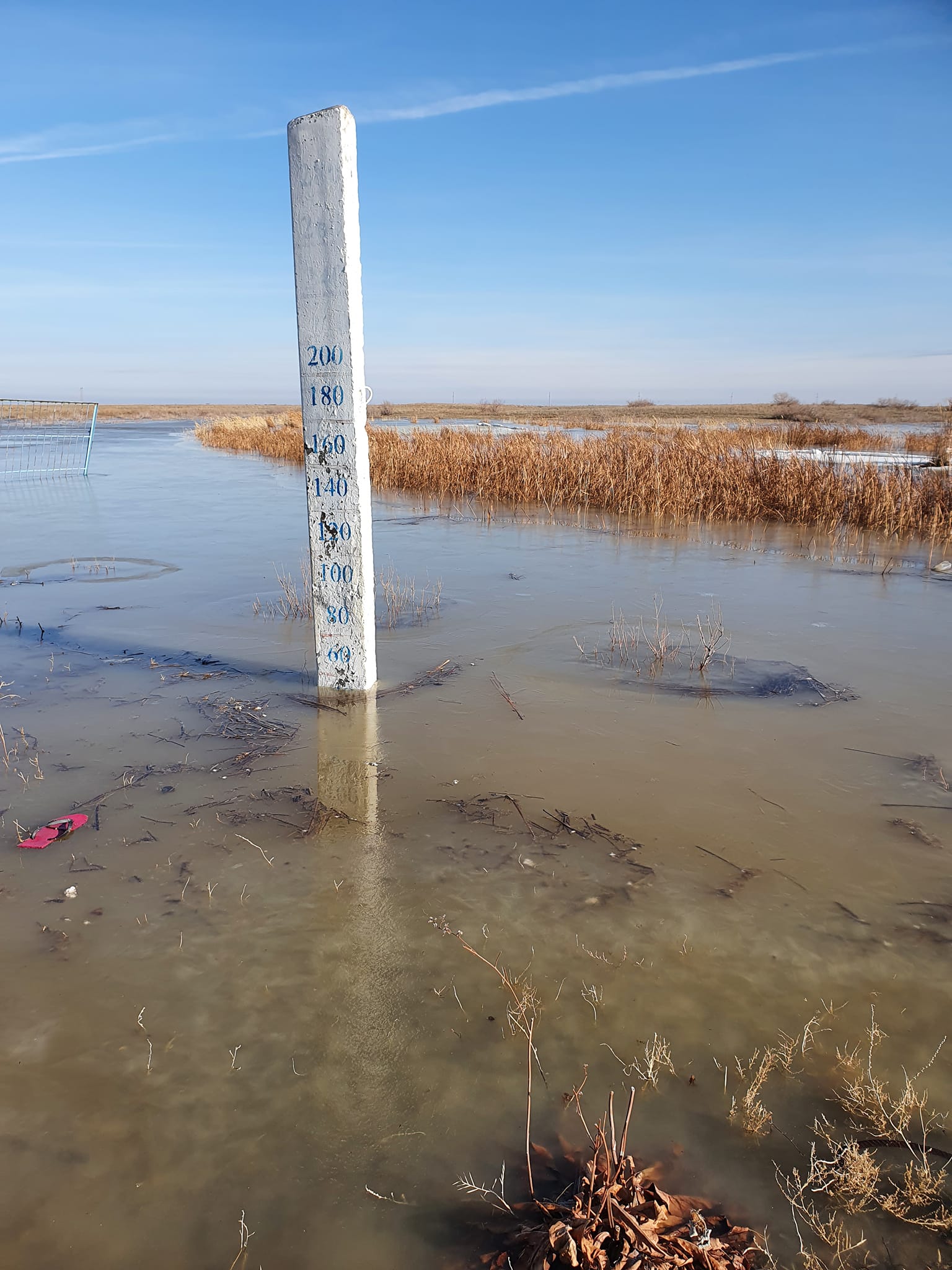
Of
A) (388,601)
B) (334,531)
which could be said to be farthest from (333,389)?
(388,601)

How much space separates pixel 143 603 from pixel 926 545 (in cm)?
960

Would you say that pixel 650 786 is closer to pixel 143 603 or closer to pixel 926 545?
pixel 143 603

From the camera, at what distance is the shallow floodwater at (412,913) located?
169 centimetres

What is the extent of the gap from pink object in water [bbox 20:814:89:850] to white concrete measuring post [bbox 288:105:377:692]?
1.77 meters

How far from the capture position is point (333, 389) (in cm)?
414

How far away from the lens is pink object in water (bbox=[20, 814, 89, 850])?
2.87 metres

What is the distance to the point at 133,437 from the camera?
1432 inches

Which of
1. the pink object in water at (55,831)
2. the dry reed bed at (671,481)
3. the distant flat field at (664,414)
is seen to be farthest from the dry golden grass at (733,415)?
the pink object in water at (55,831)

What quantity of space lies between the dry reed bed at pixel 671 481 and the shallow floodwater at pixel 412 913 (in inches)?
268

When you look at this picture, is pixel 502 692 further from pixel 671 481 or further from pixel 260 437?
pixel 260 437

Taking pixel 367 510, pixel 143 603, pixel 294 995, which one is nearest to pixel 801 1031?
pixel 294 995

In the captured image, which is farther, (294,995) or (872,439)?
(872,439)

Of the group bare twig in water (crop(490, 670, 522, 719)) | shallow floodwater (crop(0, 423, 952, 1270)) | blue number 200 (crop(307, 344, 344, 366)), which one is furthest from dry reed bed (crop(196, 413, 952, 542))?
blue number 200 (crop(307, 344, 344, 366))

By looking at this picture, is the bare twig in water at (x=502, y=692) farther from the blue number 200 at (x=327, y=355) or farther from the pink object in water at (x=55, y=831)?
the pink object in water at (x=55, y=831)
